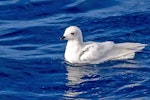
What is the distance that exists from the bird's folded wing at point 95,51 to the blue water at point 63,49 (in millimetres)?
237

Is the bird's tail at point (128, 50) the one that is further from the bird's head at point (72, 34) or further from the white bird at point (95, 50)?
the bird's head at point (72, 34)

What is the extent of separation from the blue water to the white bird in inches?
7.1

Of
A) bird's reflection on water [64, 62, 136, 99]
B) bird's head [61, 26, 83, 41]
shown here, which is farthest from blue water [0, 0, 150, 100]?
bird's head [61, 26, 83, 41]

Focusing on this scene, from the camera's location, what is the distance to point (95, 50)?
18000mm

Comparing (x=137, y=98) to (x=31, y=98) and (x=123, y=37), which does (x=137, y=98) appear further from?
(x=123, y=37)

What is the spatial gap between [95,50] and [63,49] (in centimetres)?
154

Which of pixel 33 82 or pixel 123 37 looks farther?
pixel 123 37

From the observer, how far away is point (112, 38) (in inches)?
776

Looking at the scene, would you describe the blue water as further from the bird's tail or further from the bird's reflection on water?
the bird's tail

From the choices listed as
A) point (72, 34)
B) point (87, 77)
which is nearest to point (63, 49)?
point (72, 34)

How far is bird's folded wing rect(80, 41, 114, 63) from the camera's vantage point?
59.2 feet

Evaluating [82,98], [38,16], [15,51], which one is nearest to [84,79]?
[82,98]

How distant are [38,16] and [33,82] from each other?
19.2 feet

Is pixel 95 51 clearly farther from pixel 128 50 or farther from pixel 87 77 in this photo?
pixel 87 77
